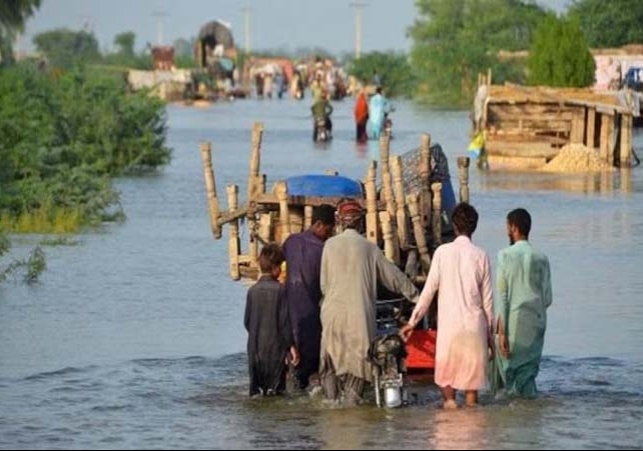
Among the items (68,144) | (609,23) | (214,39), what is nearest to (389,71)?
(214,39)

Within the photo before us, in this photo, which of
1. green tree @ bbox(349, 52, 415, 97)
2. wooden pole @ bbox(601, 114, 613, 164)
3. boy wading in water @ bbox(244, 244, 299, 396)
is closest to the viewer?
boy wading in water @ bbox(244, 244, 299, 396)

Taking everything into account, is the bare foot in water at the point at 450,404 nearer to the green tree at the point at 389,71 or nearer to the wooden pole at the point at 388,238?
the wooden pole at the point at 388,238

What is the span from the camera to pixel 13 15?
53.2 metres

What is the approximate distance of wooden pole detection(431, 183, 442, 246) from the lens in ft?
45.1

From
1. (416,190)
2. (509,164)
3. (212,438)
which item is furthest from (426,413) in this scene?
(509,164)

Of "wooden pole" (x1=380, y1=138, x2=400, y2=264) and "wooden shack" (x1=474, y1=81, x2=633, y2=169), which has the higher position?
"wooden pole" (x1=380, y1=138, x2=400, y2=264)

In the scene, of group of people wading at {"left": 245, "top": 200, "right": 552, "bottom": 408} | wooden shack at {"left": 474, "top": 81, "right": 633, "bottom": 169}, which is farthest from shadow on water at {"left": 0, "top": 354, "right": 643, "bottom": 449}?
wooden shack at {"left": 474, "top": 81, "right": 633, "bottom": 169}

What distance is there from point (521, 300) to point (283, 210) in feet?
6.10

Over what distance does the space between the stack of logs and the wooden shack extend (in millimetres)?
21497

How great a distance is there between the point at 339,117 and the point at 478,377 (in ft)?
170

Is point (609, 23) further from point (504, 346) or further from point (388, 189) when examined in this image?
point (504, 346)

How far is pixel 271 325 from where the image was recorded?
1262 centimetres

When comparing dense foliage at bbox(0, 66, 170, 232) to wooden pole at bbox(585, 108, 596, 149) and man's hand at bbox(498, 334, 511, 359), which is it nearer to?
wooden pole at bbox(585, 108, 596, 149)

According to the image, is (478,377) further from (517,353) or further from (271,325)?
(271,325)
